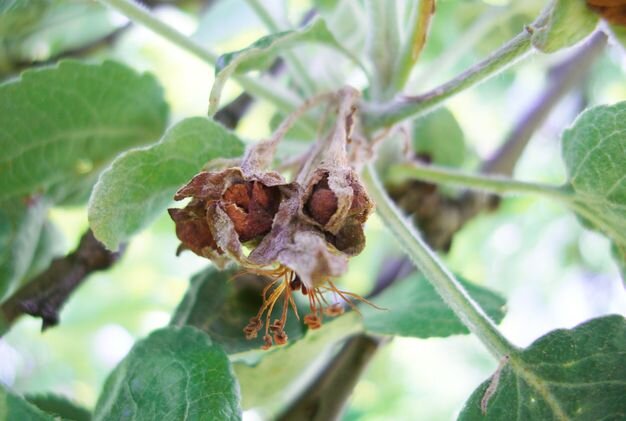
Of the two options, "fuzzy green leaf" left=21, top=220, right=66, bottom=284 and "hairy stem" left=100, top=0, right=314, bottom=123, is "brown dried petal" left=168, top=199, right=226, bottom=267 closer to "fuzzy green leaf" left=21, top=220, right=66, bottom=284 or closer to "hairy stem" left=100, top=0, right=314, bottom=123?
"hairy stem" left=100, top=0, right=314, bottom=123

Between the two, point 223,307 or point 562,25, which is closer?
point 562,25

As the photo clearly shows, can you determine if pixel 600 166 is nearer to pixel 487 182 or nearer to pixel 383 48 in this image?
pixel 487 182

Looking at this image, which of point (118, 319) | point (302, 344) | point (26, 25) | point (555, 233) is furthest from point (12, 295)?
point (555, 233)

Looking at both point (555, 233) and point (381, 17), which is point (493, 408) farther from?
point (555, 233)

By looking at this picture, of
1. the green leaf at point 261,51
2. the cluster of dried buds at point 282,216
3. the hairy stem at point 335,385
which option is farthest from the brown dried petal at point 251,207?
the hairy stem at point 335,385

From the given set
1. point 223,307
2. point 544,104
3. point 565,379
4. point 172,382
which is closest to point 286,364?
point 223,307

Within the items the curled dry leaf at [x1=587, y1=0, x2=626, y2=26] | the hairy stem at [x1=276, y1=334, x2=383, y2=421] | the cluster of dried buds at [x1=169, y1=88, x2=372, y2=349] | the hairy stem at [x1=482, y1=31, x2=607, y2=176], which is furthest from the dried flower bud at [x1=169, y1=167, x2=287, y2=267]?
the hairy stem at [x1=482, y1=31, x2=607, y2=176]
